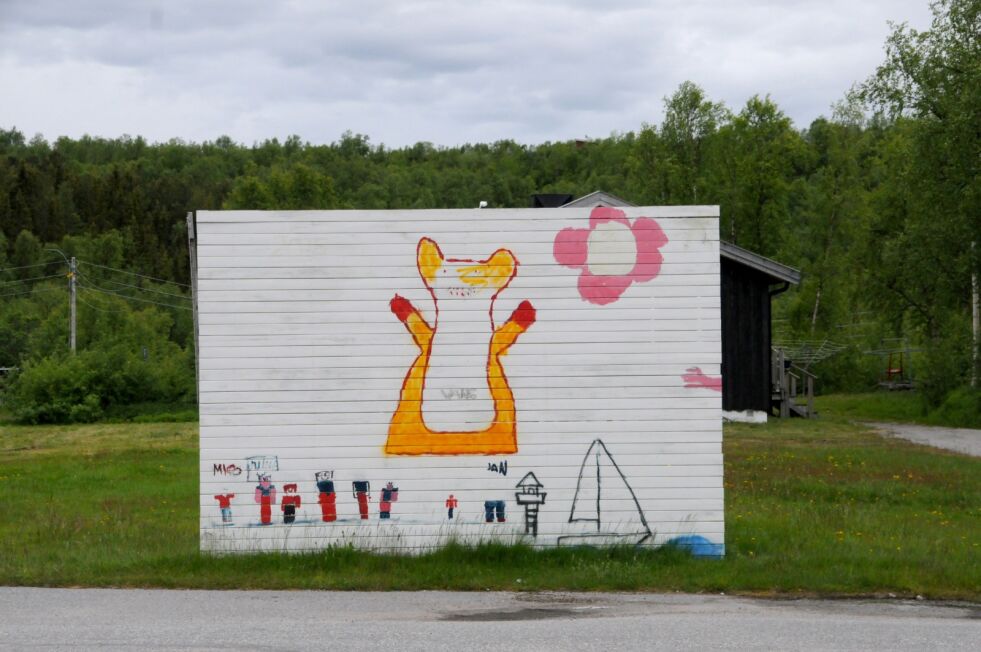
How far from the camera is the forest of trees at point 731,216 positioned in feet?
118

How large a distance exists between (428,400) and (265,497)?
1.84 metres

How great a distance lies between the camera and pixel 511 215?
1145 cm

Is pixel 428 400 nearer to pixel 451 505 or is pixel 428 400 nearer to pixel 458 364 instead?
pixel 458 364

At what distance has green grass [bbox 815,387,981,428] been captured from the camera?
3478cm

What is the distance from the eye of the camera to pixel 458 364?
11.4 metres

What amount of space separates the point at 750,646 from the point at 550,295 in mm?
4407

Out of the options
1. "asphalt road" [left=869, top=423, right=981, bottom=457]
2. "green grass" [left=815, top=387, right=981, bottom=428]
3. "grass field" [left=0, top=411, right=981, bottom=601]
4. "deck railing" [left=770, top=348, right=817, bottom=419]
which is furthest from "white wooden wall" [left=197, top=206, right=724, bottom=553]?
"green grass" [left=815, top=387, right=981, bottom=428]

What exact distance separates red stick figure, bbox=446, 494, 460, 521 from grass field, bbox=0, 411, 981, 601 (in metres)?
0.33

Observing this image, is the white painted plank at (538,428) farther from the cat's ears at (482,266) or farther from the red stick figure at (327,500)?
the cat's ears at (482,266)

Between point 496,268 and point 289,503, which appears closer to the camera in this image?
point 289,503

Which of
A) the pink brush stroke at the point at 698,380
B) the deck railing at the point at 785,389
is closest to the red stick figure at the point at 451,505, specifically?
the pink brush stroke at the point at 698,380

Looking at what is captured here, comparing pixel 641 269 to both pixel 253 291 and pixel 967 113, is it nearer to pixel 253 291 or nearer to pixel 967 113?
pixel 253 291

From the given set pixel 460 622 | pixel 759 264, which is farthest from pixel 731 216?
pixel 460 622

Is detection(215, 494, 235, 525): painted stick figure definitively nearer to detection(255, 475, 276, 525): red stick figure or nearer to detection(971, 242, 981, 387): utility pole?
detection(255, 475, 276, 525): red stick figure
